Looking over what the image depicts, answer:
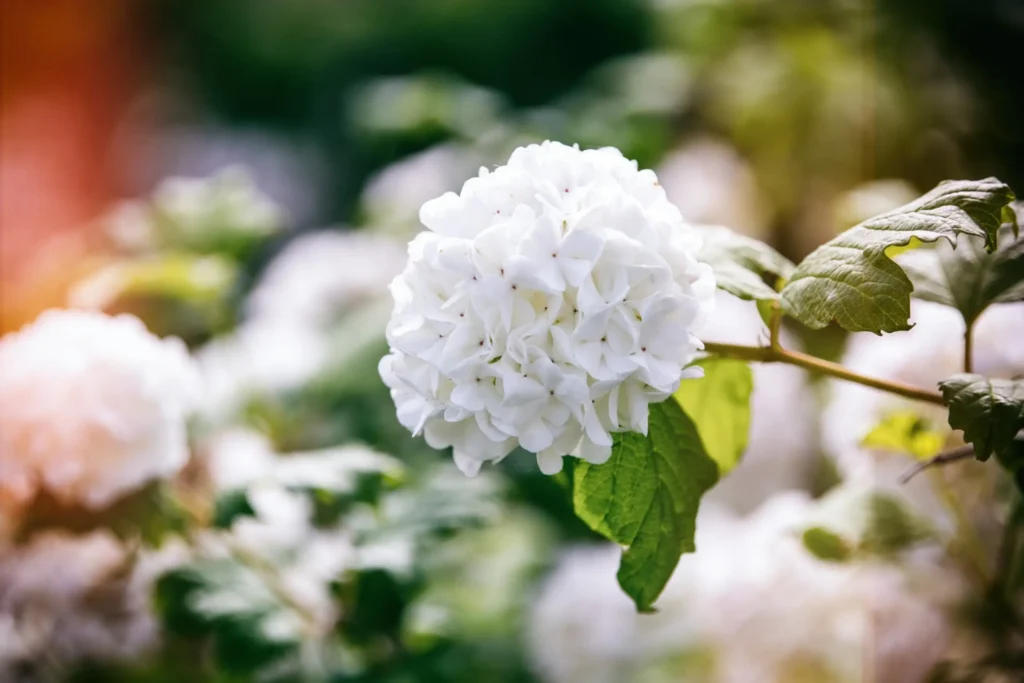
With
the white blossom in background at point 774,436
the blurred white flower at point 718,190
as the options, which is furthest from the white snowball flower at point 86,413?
the blurred white flower at point 718,190

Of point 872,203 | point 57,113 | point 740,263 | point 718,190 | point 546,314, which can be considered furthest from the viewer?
point 57,113

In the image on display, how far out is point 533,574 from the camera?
118 centimetres

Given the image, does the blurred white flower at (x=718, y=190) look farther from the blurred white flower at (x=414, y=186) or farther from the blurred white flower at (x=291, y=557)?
the blurred white flower at (x=291, y=557)

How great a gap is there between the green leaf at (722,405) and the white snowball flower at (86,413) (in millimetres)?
475

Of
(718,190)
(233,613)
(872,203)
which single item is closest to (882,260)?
(872,203)

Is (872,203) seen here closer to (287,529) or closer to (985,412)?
(985,412)

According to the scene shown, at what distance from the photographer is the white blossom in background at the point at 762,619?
0.85 meters

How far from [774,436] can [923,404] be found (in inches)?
15.2

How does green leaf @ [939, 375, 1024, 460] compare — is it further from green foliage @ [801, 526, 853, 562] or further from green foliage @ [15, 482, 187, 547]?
green foliage @ [15, 482, 187, 547]

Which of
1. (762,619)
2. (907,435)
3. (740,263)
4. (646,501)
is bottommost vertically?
(762,619)

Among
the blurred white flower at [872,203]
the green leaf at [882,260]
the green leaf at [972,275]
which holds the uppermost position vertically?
the green leaf at [882,260]

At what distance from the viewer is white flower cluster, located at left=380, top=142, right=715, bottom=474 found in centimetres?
49

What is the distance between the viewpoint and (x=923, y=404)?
0.78m

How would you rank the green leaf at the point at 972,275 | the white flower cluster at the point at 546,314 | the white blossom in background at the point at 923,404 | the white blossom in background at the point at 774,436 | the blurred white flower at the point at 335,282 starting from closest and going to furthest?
the white flower cluster at the point at 546,314
the green leaf at the point at 972,275
the white blossom in background at the point at 923,404
the white blossom in background at the point at 774,436
the blurred white flower at the point at 335,282
